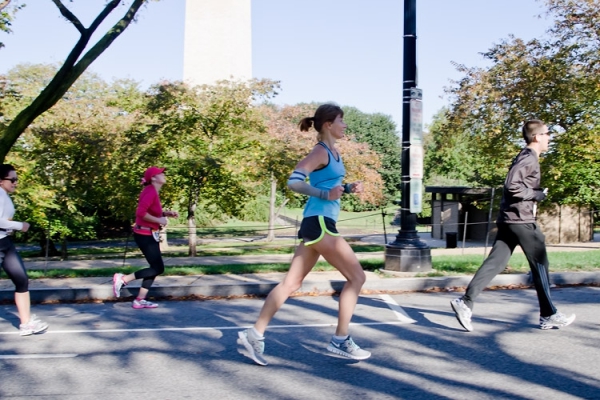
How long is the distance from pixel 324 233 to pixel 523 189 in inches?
84.1

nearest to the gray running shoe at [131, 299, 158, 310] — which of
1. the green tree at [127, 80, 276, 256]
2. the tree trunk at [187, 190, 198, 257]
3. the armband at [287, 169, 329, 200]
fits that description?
the armband at [287, 169, 329, 200]

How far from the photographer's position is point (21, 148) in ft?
62.4

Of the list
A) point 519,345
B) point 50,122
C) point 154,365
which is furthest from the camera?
point 50,122

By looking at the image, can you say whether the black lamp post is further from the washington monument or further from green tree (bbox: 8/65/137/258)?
the washington monument

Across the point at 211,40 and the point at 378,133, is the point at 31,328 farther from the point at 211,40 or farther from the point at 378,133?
the point at 378,133

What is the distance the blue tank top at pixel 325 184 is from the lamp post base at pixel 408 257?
4915 millimetres

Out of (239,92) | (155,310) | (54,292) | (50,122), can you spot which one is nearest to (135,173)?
(50,122)

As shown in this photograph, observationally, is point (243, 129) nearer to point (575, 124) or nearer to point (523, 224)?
point (575, 124)

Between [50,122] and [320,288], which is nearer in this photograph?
[320,288]

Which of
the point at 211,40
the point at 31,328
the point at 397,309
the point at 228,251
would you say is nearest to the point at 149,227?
the point at 31,328

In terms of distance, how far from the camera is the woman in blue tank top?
188 inches

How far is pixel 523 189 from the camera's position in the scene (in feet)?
19.3

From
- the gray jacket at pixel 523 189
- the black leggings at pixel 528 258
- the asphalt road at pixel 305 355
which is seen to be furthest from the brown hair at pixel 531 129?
the asphalt road at pixel 305 355

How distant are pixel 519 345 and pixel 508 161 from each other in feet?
59.1
